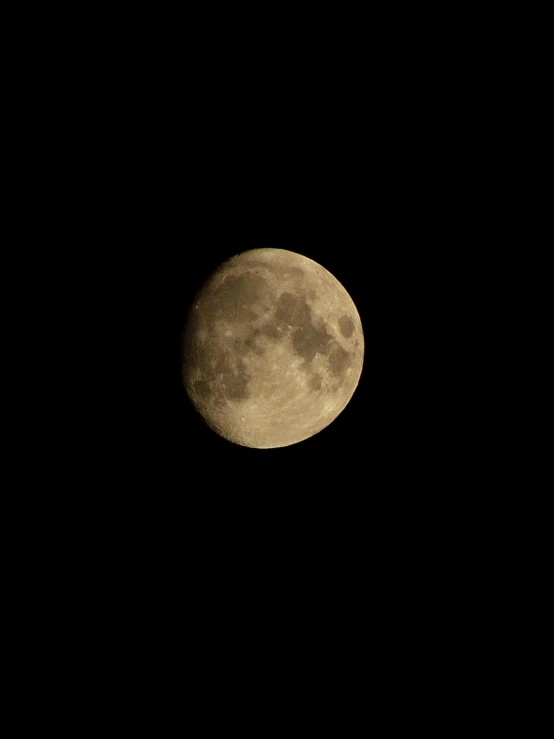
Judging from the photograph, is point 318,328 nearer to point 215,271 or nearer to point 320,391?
point 320,391

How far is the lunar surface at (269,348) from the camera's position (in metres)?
3.11

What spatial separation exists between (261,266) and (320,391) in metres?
0.95

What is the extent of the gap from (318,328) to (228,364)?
2.10ft

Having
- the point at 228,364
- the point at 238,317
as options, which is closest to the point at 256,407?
the point at 228,364

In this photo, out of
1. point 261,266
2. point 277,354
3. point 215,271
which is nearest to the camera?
point 277,354

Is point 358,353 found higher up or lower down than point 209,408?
higher up

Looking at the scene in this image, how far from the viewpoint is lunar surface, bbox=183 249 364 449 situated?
3105 mm

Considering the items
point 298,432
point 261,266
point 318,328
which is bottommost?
point 298,432

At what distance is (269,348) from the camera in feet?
10.1

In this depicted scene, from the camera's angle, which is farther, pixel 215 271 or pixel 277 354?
pixel 215 271

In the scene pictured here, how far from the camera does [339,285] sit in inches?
141

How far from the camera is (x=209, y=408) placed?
3.40 m

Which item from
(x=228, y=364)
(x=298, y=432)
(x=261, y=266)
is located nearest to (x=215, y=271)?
(x=261, y=266)

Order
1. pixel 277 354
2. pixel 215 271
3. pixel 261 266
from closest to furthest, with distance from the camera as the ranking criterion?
1. pixel 277 354
2. pixel 261 266
3. pixel 215 271
